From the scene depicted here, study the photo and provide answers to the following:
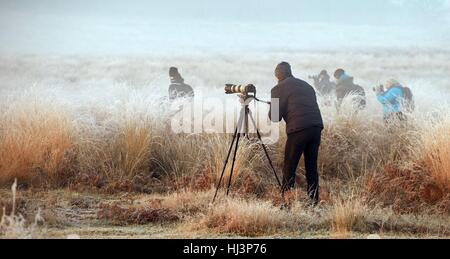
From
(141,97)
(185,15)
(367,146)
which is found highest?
(185,15)

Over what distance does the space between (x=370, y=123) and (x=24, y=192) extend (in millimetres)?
5669

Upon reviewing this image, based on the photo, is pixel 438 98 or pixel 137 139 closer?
pixel 137 139

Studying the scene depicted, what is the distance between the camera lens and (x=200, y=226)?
7.58 meters

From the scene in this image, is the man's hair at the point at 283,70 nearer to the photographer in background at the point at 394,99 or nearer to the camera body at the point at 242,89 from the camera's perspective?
the camera body at the point at 242,89

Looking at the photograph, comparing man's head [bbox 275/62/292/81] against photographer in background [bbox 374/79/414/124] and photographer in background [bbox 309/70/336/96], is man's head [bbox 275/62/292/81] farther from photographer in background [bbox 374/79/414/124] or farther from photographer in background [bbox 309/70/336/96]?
photographer in background [bbox 309/70/336/96]

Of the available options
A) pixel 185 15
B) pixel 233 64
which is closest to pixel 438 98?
pixel 233 64

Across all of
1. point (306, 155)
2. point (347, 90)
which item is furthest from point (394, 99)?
point (306, 155)

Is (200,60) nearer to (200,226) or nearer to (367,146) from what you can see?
(367,146)

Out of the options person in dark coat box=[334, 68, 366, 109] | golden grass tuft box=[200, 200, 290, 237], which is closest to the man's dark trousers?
golden grass tuft box=[200, 200, 290, 237]

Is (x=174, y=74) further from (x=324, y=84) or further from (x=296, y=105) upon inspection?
(x=296, y=105)

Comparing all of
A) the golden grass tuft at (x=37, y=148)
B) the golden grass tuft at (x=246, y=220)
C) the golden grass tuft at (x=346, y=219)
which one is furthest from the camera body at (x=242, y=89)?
the golden grass tuft at (x=37, y=148)

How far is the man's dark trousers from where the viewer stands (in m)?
7.98

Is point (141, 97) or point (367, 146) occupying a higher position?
point (141, 97)

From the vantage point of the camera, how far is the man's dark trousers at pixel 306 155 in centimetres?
798
